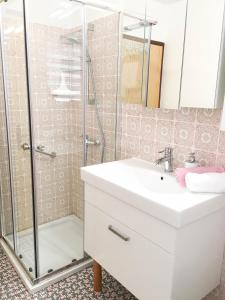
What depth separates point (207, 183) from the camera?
1.08 metres

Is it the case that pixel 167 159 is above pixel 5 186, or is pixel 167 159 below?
above

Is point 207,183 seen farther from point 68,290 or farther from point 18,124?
point 18,124

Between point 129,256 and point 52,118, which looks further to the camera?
point 52,118

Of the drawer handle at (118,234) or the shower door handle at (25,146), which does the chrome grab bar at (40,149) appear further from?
the drawer handle at (118,234)

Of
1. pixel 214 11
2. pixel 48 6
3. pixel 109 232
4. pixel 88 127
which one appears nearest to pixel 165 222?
pixel 109 232

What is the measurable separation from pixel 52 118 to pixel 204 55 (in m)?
1.26

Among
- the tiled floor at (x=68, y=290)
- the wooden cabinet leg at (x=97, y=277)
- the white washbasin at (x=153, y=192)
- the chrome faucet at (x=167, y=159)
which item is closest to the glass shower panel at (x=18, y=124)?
the tiled floor at (x=68, y=290)

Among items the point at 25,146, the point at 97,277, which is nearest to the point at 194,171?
the point at 97,277

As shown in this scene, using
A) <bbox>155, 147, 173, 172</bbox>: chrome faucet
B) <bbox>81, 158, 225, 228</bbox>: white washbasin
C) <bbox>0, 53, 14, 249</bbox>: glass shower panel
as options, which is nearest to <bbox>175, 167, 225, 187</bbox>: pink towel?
<bbox>81, 158, 225, 228</bbox>: white washbasin

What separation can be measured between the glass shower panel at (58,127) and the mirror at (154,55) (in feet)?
1.21

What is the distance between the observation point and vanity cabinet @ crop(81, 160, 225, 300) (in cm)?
100

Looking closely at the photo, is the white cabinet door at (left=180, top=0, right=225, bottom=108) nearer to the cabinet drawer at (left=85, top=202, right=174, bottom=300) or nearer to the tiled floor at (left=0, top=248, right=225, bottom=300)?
the cabinet drawer at (left=85, top=202, right=174, bottom=300)

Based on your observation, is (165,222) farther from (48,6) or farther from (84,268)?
(48,6)

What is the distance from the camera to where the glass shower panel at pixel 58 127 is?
69.1 inches
